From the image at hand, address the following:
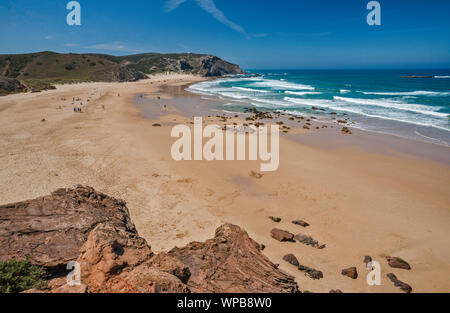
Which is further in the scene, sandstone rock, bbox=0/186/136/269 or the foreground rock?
sandstone rock, bbox=0/186/136/269

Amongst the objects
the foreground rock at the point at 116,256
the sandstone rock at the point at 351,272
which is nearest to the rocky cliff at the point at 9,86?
the foreground rock at the point at 116,256

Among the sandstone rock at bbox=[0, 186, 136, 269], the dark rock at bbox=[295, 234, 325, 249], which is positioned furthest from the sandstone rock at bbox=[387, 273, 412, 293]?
the sandstone rock at bbox=[0, 186, 136, 269]

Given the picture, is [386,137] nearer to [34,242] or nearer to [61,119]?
[34,242]

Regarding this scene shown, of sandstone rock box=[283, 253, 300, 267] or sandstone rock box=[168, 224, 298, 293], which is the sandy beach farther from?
sandstone rock box=[168, 224, 298, 293]

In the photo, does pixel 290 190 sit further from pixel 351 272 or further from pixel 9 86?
pixel 9 86

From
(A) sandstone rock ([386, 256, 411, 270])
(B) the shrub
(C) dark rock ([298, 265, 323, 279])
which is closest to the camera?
(B) the shrub

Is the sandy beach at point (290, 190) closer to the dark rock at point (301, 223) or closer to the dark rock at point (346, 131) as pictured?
the dark rock at point (301, 223)

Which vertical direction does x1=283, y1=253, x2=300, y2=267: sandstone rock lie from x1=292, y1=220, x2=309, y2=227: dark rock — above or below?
below

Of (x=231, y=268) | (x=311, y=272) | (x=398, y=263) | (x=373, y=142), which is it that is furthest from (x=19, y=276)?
(x=373, y=142)
